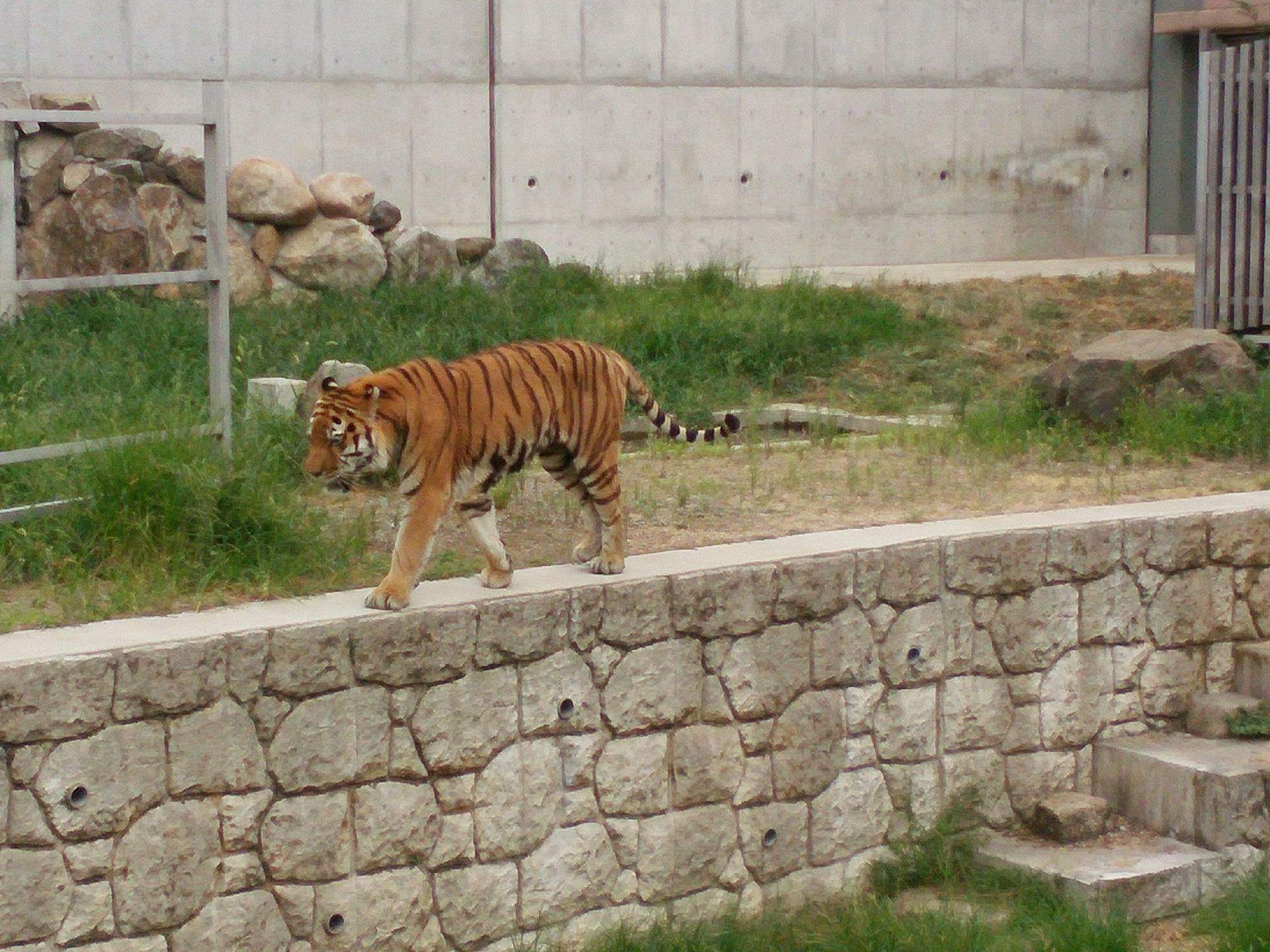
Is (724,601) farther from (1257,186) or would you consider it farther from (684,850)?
(1257,186)

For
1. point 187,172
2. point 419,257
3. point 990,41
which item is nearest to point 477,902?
point 187,172

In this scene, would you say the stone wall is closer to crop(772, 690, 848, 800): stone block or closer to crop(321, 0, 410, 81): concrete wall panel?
crop(772, 690, 848, 800): stone block

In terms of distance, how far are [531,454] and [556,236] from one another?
9.37 meters

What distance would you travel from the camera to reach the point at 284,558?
5.77 metres

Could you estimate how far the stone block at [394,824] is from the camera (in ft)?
17.5

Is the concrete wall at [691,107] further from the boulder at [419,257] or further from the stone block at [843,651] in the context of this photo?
the stone block at [843,651]

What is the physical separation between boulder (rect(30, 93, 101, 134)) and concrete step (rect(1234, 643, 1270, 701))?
7.95 m

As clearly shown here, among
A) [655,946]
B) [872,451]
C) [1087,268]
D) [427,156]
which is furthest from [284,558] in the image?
[1087,268]

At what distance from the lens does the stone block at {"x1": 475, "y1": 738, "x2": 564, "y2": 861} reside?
562 centimetres

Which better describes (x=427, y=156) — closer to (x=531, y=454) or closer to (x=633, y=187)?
(x=633, y=187)

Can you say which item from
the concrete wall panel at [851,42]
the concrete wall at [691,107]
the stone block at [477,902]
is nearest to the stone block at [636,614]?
the stone block at [477,902]

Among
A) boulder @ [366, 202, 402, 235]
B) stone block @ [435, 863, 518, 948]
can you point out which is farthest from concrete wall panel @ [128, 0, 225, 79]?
stone block @ [435, 863, 518, 948]

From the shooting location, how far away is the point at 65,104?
39.2 feet

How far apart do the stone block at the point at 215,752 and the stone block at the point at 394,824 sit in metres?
0.37
